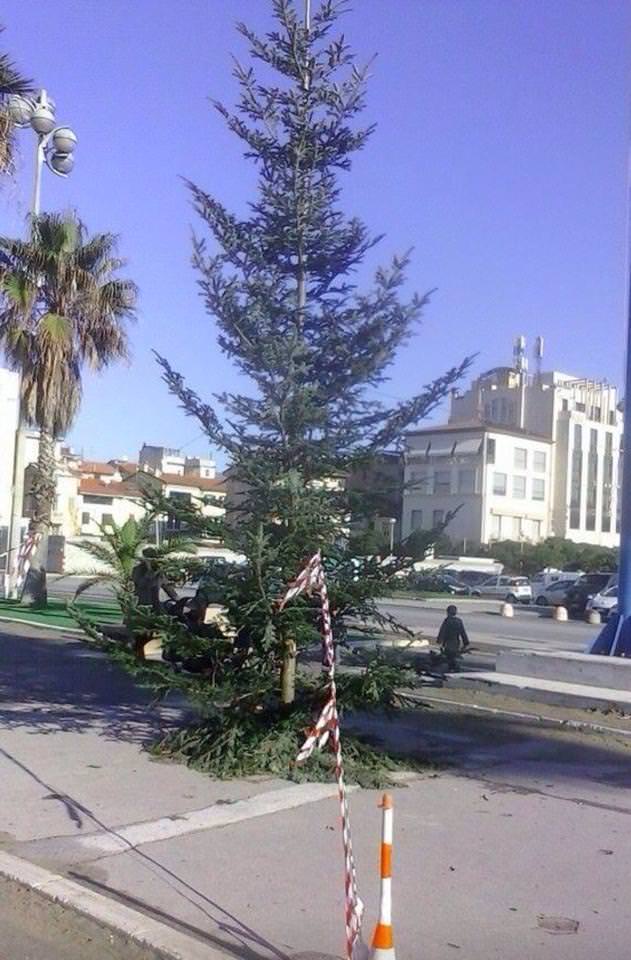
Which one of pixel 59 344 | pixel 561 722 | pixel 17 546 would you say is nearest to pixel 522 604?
pixel 17 546

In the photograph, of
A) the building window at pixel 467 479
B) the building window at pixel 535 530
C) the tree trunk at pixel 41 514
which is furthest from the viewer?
the building window at pixel 535 530

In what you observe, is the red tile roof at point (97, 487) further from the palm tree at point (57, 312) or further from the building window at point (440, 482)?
the palm tree at point (57, 312)

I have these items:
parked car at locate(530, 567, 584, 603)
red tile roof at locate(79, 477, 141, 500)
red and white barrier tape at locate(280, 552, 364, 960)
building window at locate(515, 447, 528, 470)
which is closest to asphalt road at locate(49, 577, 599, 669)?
parked car at locate(530, 567, 584, 603)

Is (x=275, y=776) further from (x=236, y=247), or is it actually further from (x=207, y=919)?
(x=236, y=247)

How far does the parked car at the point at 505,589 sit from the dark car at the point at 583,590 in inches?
287

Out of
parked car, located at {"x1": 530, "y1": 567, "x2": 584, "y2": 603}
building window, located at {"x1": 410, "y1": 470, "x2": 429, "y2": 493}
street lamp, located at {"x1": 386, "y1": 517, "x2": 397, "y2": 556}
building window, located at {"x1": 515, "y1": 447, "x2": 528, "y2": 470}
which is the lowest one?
parked car, located at {"x1": 530, "y1": 567, "x2": 584, "y2": 603}

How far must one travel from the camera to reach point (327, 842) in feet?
26.0

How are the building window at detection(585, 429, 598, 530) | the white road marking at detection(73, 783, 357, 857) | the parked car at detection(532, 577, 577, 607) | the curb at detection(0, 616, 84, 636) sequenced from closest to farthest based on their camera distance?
the white road marking at detection(73, 783, 357, 857)
the curb at detection(0, 616, 84, 636)
the parked car at detection(532, 577, 577, 607)
the building window at detection(585, 429, 598, 530)

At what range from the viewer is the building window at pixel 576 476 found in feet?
261

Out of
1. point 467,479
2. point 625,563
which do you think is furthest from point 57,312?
point 467,479

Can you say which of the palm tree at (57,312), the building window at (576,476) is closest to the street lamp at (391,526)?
the palm tree at (57,312)

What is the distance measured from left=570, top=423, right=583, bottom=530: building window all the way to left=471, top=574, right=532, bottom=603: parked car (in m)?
24.4

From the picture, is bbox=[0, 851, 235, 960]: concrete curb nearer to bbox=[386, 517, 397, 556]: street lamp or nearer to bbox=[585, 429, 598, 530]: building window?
bbox=[386, 517, 397, 556]: street lamp

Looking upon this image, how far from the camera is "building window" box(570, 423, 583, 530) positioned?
261ft
